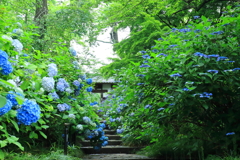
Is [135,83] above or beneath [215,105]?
above

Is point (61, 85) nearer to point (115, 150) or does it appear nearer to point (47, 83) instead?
point (47, 83)

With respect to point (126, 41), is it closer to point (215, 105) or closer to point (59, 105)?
point (59, 105)

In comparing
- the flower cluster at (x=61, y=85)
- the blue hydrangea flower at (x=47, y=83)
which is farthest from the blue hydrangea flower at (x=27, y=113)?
the flower cluster at (x=61, y=85)

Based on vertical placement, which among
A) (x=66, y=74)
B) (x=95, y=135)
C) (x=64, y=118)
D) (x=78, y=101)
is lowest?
(x=95, y=135)

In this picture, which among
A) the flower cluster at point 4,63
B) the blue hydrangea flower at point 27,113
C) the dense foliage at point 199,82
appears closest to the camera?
the flower cluster at point 4,63

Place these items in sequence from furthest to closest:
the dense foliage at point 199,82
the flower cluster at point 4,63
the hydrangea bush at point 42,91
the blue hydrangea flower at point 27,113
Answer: the dense foliage at point 199,82
the hydrangea bush at point 42,91
the blue hydrangea flower at point 27,113
the flower cluster at point 4,63

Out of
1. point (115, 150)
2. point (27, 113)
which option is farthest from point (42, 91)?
point (115, 150)

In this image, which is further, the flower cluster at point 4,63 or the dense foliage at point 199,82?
the dense foliage at point 199,82

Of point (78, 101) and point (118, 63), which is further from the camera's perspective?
point (118, 63)

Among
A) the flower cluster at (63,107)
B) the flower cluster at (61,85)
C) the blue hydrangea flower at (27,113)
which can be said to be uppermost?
the flower cluster at (61,85)

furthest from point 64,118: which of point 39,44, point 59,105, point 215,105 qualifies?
point 39,44

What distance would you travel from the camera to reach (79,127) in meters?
3.81

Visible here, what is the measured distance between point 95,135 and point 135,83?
77.9 inches

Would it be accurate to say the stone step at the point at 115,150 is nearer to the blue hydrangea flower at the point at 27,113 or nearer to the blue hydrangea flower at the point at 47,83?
the blue hydrangea flower at the point at 47,83
